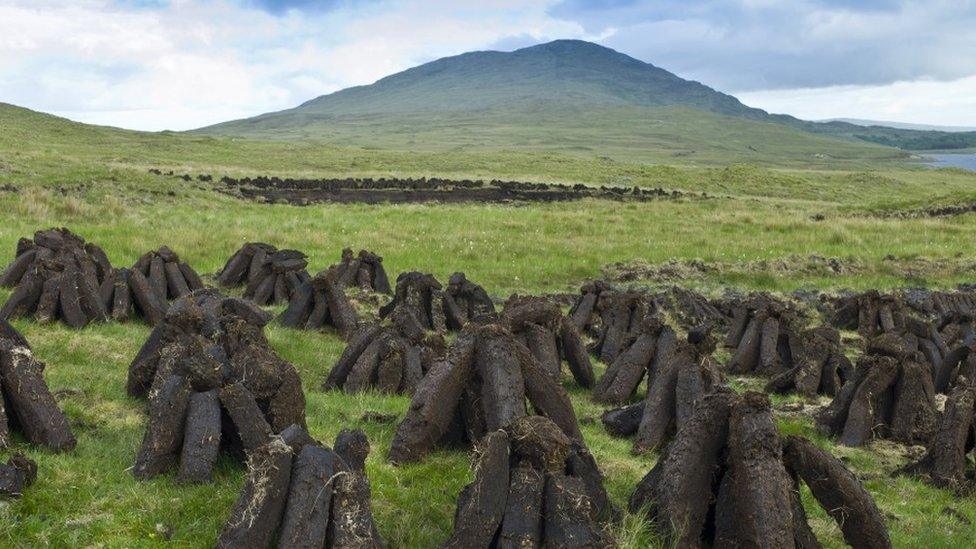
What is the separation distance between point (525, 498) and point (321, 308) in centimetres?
1059

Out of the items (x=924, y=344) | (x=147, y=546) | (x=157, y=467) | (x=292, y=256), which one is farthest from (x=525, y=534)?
(x=292, y=256)

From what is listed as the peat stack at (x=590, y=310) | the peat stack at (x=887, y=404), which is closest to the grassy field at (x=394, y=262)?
the peat stack at (x=887, y=404)

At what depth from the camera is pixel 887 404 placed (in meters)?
12.3

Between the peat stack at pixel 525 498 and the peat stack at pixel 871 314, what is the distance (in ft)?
47.3

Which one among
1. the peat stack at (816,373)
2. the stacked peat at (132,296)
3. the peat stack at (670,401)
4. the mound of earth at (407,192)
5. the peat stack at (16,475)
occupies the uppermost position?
the mound of earth at (407,192)

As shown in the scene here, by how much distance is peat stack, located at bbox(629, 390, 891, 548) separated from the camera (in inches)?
269

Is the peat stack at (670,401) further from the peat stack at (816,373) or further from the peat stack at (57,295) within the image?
the peat stack at (57,295)

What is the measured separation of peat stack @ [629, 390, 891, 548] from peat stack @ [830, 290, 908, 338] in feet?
42.3

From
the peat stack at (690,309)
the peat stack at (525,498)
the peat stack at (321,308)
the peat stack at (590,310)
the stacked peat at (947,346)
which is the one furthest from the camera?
the peat stack at (690,309)

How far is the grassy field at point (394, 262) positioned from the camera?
7527 millimetres

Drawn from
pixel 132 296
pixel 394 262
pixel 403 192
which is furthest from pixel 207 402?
pixel 403 192

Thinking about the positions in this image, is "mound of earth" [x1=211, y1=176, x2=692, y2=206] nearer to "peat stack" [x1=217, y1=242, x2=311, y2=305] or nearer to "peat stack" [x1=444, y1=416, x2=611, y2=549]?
"peat stack" [x1=217, y1=242, x2=311, y2=305]

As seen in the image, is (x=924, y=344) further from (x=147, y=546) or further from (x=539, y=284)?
(x=147, y=546)

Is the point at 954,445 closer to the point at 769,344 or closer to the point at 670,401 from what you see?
the point at 670,401
